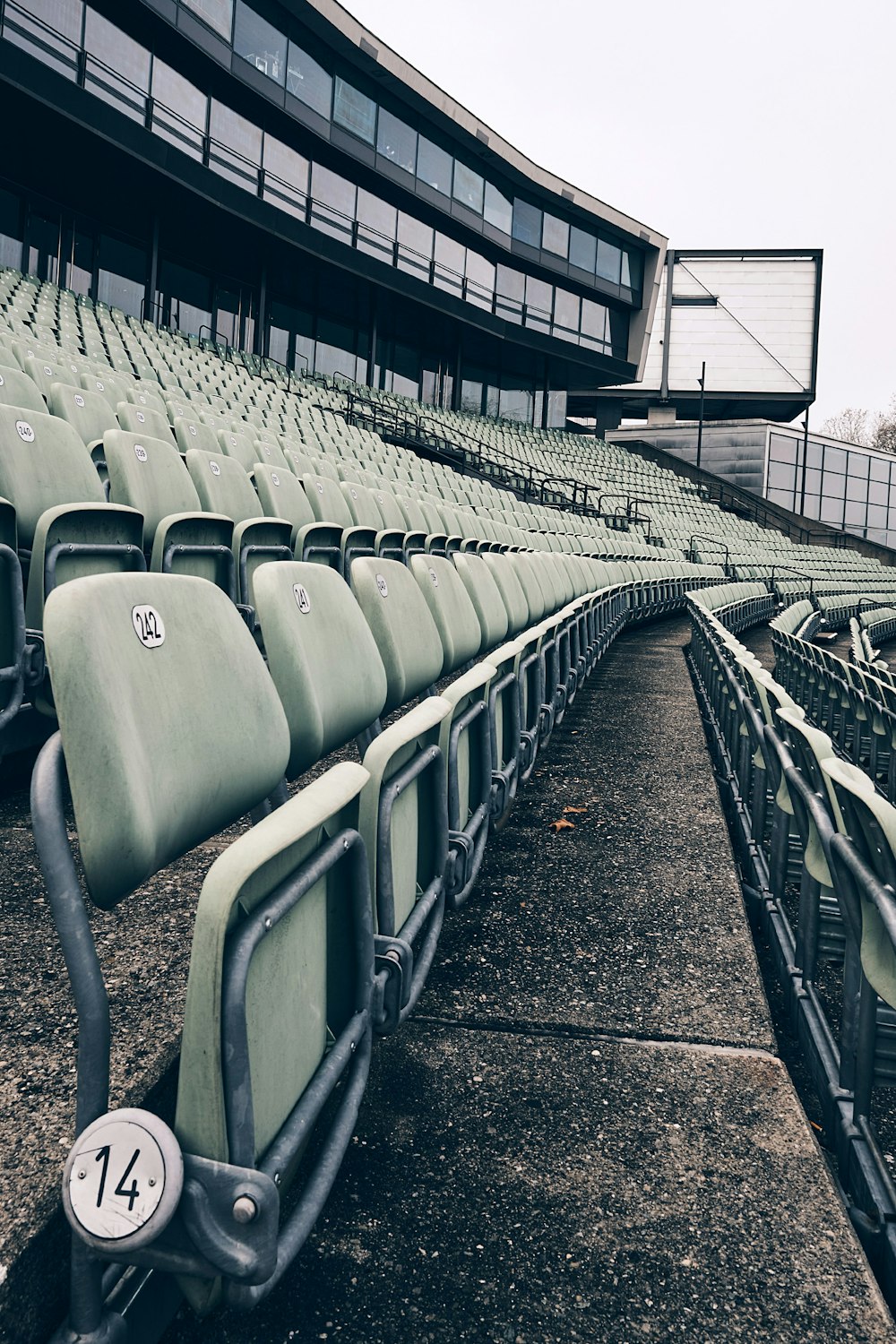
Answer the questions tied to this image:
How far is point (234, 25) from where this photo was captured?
45.6 ft

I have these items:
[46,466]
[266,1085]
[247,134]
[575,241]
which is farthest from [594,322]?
[266,1085]

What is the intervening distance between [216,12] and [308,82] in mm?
2343

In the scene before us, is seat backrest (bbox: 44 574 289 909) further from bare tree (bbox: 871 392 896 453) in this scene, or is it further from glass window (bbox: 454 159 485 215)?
bare tree (bbox: 871 392 896 453)

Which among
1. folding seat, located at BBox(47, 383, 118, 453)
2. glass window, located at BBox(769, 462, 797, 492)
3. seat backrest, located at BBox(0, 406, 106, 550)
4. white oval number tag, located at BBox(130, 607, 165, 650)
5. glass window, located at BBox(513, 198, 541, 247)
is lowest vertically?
white oval number tag, located at BBox(130, 607, 165, 650)

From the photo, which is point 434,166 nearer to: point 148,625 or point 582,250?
point 582,250

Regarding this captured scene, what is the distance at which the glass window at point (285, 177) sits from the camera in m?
15.1

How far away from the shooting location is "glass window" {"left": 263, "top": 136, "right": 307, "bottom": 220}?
15.1 metres

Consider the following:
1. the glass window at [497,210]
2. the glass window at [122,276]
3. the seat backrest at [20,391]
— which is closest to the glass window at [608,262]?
the glass window at [497,210]

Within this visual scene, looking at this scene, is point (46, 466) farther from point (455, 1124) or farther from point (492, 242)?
point (492, 242)

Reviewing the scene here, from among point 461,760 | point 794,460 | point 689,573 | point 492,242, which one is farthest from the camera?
point 794,460

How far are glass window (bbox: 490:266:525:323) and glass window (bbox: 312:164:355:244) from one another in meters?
5.12

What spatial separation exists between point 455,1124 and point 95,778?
0.70 m

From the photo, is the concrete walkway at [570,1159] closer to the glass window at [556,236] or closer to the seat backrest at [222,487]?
the seat backrest at [222,487]

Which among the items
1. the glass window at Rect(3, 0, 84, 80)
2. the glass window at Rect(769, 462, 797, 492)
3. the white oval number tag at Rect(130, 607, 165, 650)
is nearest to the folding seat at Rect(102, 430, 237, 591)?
the white oval number tag at Rect(130, 607, 165, 650)
